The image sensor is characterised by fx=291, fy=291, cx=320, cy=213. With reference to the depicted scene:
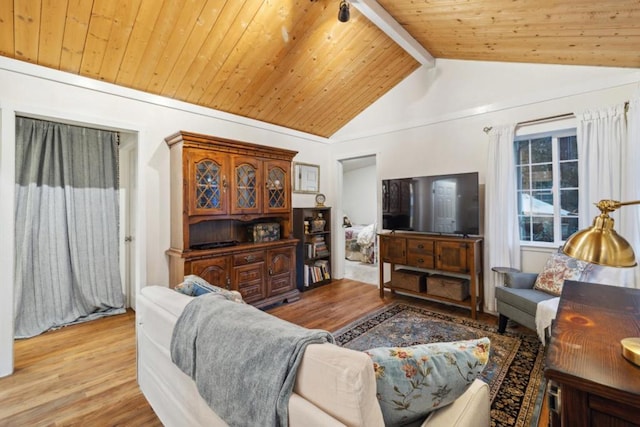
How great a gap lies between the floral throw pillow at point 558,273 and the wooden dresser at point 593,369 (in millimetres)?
1464

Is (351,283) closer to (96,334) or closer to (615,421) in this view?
(96,334)

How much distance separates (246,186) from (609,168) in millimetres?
3667

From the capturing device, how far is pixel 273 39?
2906 mm

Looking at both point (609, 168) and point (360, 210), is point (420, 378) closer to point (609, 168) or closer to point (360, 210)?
point (609, 168)

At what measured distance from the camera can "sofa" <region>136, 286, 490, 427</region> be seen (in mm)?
797

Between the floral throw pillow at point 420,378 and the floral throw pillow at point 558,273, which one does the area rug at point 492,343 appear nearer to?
the floral throw pillow at point 558,273

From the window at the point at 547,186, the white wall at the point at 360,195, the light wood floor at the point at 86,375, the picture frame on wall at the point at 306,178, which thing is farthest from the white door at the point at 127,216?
the white wall at the point at 360,195

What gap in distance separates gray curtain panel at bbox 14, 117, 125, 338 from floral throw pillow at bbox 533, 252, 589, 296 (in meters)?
4.66

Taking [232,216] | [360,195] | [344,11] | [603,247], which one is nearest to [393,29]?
[344,11]

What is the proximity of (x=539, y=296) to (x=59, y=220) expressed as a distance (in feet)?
16.1

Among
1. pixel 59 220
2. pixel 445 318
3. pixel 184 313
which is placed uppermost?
pixel 59 220

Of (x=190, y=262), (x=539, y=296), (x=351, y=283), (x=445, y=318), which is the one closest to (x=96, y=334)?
(x=190, y=262)

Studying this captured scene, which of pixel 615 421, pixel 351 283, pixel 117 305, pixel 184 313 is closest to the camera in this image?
pixel 615 421

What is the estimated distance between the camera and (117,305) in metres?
3.56
